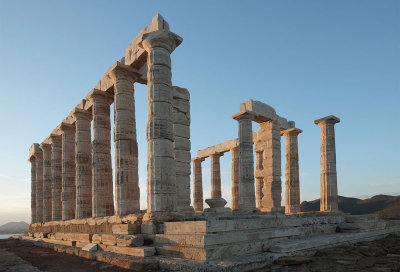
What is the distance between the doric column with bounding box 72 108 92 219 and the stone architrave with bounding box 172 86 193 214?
6004 millimetres

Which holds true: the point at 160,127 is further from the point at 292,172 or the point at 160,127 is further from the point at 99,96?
the point at 292,172

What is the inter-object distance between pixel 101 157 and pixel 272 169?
1300 centimetres

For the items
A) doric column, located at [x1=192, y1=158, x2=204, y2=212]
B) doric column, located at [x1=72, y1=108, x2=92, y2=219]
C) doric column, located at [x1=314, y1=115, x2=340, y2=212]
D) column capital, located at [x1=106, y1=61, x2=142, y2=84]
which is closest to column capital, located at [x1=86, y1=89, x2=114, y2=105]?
column capital, located at [x1=106, y1=61, x2=142, y2=84]

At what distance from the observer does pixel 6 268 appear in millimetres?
9047

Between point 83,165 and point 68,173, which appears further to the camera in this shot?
point 68,173

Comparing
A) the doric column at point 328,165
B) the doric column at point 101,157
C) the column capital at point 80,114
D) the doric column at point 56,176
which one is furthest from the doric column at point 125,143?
the doric column at point 328,165

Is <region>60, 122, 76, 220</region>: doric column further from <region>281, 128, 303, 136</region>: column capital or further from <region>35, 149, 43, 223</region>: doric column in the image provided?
<region>281, 128, 303, 136</region>: column capital

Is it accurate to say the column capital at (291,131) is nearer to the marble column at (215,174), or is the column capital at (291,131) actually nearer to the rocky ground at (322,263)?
the marble column at (215,174)

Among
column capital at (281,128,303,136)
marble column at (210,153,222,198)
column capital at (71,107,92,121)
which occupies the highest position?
column capital at (71,107,92,121)

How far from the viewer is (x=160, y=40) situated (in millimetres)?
12750

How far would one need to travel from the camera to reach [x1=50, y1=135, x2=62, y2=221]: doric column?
24.6 meters

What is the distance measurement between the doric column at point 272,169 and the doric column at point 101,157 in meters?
12.3

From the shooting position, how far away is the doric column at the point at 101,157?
16.6 meters

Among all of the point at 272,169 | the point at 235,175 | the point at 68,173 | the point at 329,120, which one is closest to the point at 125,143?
the point at 68,173
